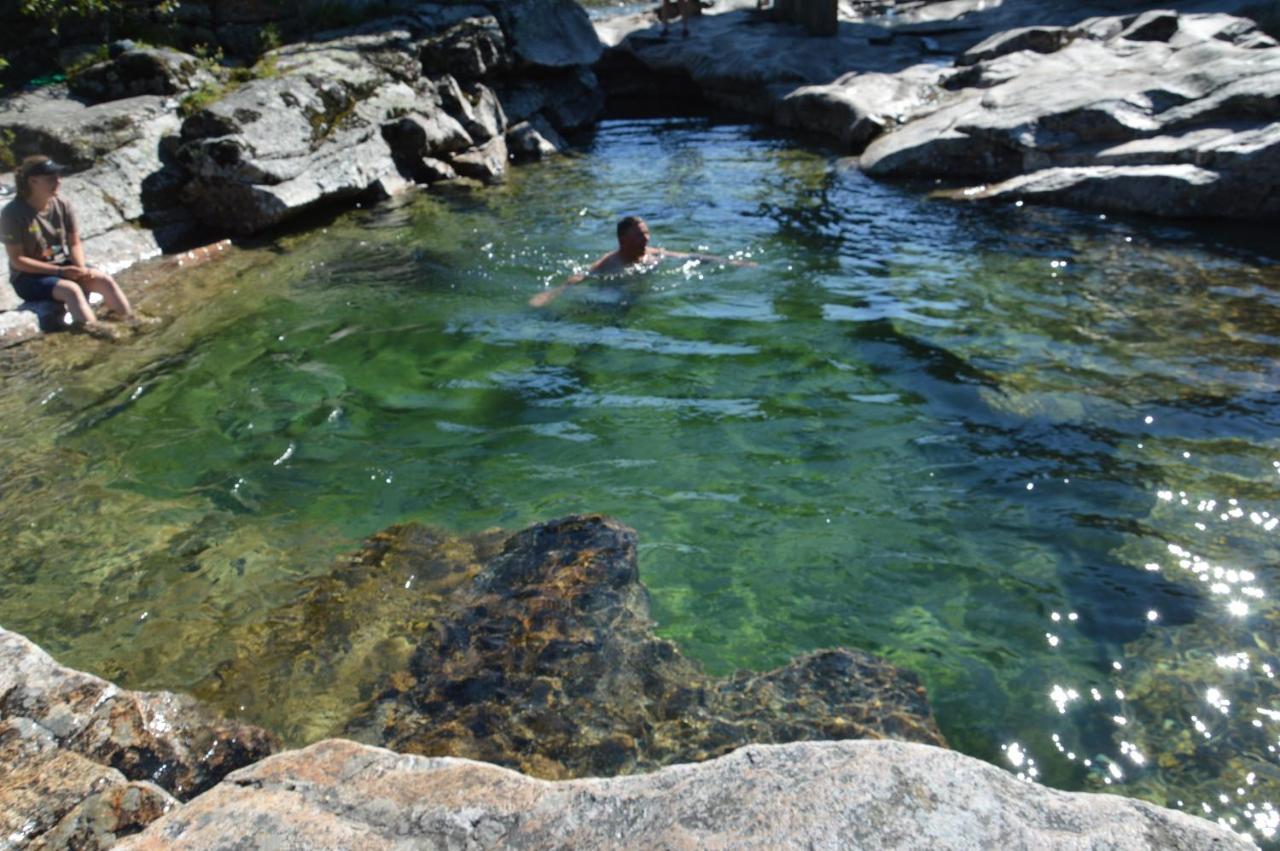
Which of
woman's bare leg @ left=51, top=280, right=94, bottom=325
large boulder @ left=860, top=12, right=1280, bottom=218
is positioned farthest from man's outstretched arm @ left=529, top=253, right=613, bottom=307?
large boulder @ left=860, top=12, right=1280, bottom=218

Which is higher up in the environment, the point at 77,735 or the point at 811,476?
the point at 77,735

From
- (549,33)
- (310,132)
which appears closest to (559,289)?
(310,132)

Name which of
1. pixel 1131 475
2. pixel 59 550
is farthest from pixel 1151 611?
pixel 59 550

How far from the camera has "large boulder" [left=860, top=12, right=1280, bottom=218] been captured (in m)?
10.1

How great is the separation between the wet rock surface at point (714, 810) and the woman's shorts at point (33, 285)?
320 inches

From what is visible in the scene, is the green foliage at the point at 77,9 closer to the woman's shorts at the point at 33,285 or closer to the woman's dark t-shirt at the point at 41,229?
the woman's dark t-shirt at the point at 41,229

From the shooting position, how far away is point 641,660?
3975 millimetres

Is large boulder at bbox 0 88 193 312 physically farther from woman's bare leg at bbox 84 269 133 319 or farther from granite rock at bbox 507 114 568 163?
granite rock at bbox 507 114 568 163

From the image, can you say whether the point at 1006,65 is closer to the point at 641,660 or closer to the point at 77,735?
the point at 641,660

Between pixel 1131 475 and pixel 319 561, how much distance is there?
4922mm

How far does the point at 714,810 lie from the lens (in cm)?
226

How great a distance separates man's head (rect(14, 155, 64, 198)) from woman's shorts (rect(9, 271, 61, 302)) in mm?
794

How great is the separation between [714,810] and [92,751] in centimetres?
226

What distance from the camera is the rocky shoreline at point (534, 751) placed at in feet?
7.30
